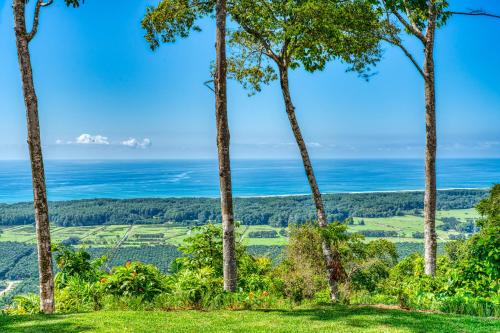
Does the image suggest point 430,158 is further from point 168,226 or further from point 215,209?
point 168,226

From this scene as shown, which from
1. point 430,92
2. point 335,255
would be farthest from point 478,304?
point 430,92

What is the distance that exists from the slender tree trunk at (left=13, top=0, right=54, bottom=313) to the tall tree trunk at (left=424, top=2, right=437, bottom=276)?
7.40 meters

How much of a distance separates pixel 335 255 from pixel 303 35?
15.0ft

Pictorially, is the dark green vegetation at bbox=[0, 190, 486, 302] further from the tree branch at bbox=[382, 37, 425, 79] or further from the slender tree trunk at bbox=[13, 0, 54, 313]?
the tree branch at bbox=[382, 37, 425, 79]

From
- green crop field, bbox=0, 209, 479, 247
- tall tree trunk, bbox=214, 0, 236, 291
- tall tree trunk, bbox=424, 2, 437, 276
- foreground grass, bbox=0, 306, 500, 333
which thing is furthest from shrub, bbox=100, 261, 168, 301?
green crop field, bbox=0, 209, 479, 247

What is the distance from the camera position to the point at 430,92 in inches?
389

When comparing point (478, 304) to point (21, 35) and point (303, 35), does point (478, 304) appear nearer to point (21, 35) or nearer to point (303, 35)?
point (303, 35)

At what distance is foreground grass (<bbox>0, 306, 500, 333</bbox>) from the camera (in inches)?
200

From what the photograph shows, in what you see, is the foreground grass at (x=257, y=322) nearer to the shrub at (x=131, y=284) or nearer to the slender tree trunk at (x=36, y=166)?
the shrub at (x=131, y=284)

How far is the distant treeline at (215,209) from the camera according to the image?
200ft

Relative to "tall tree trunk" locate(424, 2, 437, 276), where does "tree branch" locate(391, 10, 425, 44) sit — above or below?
above

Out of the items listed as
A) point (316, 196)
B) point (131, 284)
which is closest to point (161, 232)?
point (316, 196)

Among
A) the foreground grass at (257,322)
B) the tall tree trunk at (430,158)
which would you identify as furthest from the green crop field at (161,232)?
the foreground grass at (257,322)

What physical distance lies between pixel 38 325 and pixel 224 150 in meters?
3.58
